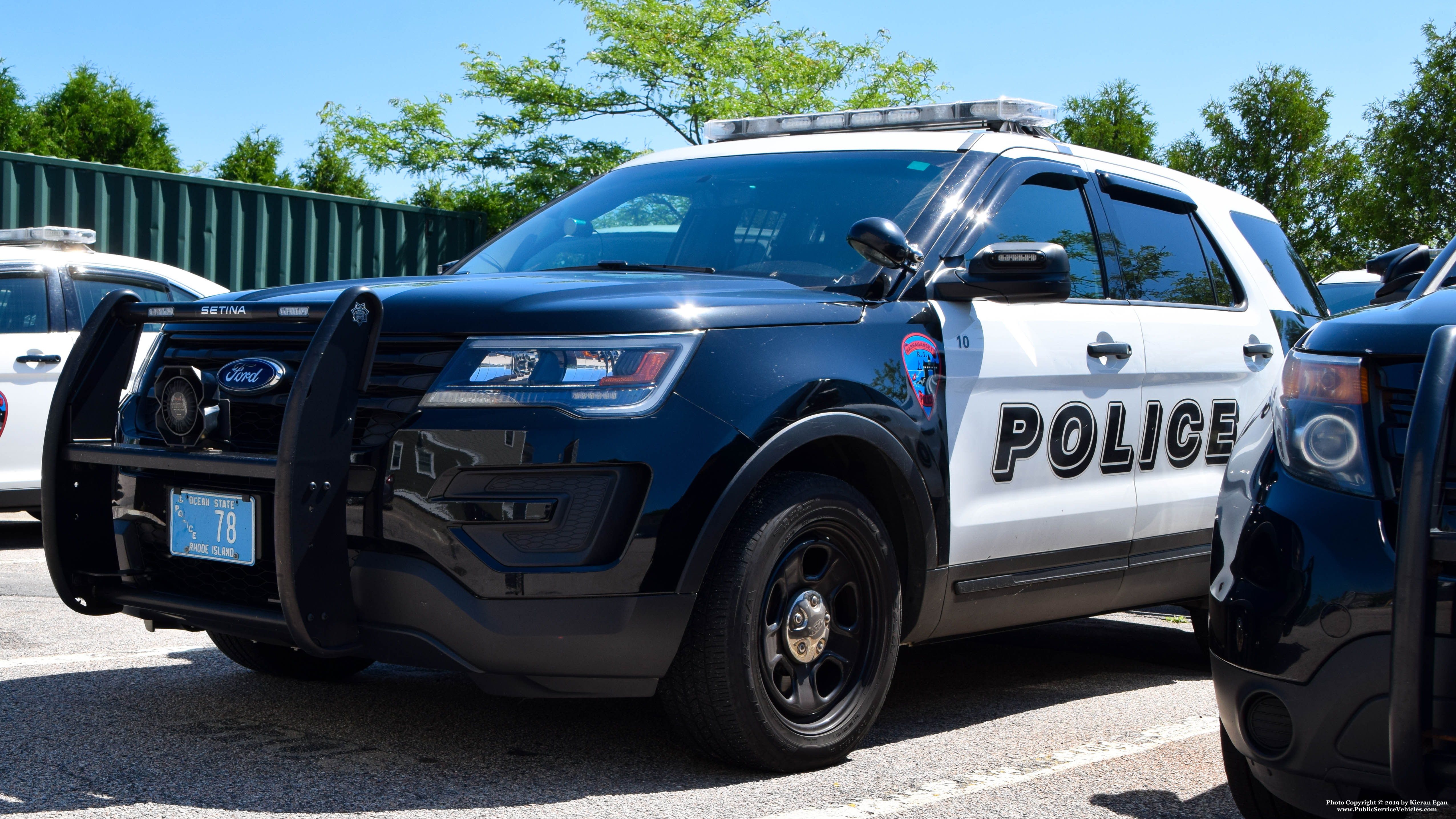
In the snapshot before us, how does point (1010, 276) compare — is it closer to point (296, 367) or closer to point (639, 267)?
point (639, 267)

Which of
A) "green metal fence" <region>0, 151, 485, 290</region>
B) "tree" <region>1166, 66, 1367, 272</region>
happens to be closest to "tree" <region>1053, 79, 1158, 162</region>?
"tree" <region>1166, 66, 1367, 272</region>

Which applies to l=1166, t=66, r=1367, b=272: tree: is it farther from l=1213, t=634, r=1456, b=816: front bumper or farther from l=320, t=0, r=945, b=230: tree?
l=1213, t=634, r=1456, b=816: front bumper

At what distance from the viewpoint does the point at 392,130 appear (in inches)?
1061

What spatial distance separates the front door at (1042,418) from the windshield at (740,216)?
295mm

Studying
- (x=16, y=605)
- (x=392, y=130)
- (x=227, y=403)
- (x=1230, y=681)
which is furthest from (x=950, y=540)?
(x=392, y=130)

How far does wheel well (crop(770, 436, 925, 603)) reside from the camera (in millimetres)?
3650

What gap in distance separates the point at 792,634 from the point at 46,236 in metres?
6.59

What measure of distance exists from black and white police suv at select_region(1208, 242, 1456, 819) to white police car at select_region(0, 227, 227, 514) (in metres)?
6.53

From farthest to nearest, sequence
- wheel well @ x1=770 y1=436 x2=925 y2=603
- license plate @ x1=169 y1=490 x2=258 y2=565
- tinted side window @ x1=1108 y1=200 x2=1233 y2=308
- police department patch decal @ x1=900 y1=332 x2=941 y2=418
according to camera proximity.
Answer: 1. tinted side window @ x1=1108 y1=200 x2=1233 y2=308
2. police department patch decal @ x1=900 y1=332 x2=941 y2=418
3. wheel well @ x1=770 y1=436 x2=925 y2=603
4. license plate @ x1=169 y1=490 x2=258 y2=565

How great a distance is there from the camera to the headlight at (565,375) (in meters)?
3.20

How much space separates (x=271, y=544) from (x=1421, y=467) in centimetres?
249

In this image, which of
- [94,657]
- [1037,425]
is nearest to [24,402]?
[94,657]

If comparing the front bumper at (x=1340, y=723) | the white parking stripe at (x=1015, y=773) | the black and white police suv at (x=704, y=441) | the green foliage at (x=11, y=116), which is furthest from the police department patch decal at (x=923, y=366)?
the green foliage at (x=11, y=116)

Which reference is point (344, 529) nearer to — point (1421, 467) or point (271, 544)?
point (271, 544)
